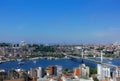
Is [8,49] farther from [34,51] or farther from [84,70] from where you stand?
[84,70]

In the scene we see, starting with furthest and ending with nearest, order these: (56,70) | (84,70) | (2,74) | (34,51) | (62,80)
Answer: (34,51) → (56,70) → (84,70) → (2,74) → (62,80)

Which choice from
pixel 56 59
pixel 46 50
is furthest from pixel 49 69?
pixel 46 50

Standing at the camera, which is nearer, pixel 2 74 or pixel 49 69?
pixel 2 74

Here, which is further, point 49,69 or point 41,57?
point 41,57

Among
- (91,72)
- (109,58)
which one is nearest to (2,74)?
(91,72)

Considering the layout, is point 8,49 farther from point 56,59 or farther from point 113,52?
point 113,52

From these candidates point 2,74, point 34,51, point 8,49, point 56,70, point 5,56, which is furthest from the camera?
point 34,51

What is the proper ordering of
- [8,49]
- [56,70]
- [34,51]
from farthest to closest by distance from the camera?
1. [34,51]
2. [8,49]
3. [56,70]

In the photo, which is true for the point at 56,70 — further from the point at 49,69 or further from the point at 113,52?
the point at 113,52

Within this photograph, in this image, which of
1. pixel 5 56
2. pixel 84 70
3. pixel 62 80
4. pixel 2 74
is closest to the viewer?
pixel 62 80
